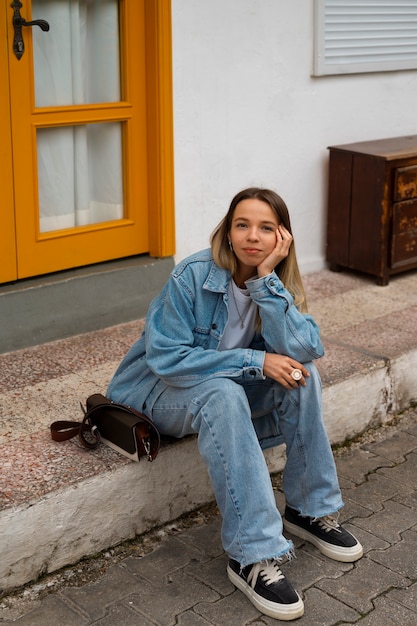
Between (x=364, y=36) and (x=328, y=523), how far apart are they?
11.4 feet

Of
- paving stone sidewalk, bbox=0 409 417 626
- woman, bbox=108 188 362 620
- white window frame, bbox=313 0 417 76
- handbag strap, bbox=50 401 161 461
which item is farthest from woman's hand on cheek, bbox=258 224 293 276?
white window frame, bbox=313 0 417 76

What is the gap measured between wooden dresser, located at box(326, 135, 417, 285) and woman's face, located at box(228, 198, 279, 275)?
232 centimetres

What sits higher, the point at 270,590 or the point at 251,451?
the point at 251,451

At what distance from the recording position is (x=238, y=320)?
10.9ft

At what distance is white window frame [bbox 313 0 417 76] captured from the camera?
5.48 m

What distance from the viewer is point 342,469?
397 cm

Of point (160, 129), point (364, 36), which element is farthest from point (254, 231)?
point (364, 36)

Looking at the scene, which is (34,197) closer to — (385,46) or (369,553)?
(369,553)

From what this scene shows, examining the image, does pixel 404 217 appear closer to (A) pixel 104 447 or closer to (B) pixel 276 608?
(A) pixel 104 447

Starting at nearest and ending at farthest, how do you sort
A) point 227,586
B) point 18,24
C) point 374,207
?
point 227,586 → point 18,24 → point 374,207

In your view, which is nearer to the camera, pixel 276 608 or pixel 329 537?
pixel 276 608

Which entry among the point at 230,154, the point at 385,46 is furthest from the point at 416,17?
the point at 230,154

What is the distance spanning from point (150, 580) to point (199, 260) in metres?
1.12

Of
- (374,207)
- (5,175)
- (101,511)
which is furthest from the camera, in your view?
(374,207)
